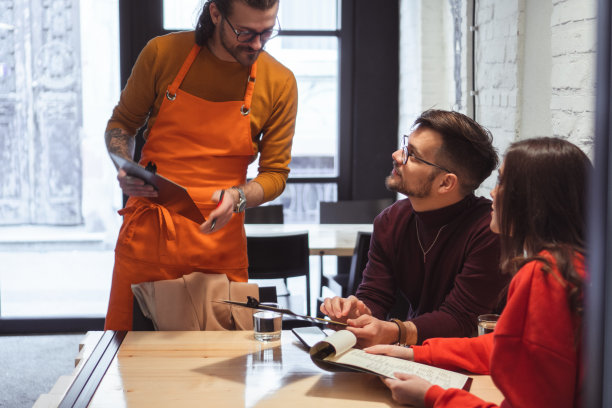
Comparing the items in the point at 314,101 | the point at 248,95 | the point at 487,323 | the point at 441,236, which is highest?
the point at 314,101

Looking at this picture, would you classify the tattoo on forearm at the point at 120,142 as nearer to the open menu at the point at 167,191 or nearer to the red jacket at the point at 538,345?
the open menu at the point at 167,191

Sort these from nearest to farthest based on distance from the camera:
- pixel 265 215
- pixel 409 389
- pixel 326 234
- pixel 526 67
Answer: pixel 409 389
pixel 526 67
pixel 326 234
pixel 265 215

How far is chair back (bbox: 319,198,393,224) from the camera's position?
4426 mm

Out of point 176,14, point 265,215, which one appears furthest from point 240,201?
point 176,14

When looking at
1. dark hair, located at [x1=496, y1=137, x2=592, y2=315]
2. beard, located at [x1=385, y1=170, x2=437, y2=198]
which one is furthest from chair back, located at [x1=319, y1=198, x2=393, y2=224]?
dark hair, located at [x1=496, y1=137, x2=592, y2=315]

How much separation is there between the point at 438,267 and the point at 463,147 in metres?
0.33

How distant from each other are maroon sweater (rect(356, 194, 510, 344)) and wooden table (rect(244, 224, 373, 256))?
133 centimetres

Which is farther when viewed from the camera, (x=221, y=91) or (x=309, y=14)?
(x=309, y=14)

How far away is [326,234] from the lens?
3.81 m

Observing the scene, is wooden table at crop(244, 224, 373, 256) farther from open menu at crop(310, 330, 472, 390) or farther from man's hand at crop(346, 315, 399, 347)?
open menu at crop(310, 330, 472, 390)

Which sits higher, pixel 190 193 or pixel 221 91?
pixel 221 91

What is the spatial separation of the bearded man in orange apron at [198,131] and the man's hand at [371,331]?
0.46m

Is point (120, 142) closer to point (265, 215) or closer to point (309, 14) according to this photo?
point (265, 215)

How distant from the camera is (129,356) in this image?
4.95ft
